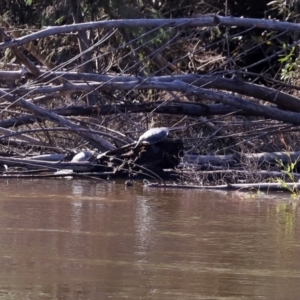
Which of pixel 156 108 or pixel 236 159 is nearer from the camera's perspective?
pixel 236 159

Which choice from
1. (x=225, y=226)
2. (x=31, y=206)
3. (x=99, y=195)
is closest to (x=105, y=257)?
(x=225, y=226)

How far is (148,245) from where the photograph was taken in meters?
4.57

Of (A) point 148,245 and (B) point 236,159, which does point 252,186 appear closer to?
(B) point 236,159

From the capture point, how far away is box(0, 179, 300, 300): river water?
3637 mm

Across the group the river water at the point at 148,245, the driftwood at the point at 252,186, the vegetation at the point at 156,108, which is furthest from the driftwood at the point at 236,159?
the river water at the point at 148,245

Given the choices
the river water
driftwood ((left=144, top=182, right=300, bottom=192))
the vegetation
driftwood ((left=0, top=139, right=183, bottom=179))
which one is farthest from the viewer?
driftwood ((left=0, top=139, right=183, bottom=179))

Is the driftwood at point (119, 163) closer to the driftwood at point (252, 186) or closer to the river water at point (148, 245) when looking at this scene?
the driftwood at point (252, 186)

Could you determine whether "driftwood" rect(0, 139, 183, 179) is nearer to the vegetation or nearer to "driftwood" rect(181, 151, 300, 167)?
the vegetation

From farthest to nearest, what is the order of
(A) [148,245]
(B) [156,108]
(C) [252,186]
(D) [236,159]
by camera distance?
(B) [156,108] < (D) [236,159] < (C) [252,186] < (A) [148,245]

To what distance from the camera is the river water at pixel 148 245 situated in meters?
3.64

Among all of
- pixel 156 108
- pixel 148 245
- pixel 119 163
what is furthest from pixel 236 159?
pixel 148 245

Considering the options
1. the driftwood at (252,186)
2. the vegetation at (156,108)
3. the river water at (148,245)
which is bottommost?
the river water at (148,245)

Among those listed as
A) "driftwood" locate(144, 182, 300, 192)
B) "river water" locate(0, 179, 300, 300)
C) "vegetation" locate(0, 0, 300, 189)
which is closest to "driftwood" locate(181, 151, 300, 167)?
"vegetation" locate(0, 0, 300, 189)

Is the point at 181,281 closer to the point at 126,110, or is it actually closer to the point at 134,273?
the point at 134,273
